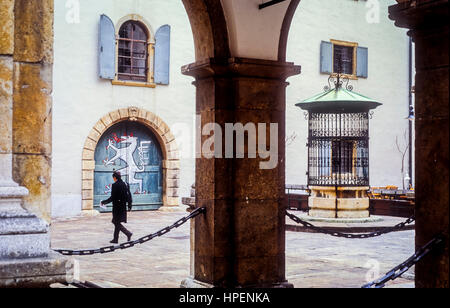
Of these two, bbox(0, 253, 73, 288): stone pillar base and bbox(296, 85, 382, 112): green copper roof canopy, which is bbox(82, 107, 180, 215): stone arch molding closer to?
bbox(296, 85, 382, 112): green copper roof canopy

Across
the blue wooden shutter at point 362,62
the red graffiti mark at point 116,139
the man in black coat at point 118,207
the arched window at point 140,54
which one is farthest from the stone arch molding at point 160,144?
the blue wooden shutter at point 362,62

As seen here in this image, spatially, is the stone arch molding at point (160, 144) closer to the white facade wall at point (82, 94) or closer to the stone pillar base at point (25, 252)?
the white facade wall at point (82, 94)

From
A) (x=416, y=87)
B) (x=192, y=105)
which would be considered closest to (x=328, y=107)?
(x=192, y=105)

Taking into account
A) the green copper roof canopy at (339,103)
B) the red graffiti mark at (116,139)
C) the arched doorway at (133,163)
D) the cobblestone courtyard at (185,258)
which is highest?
the green copper roof canopy at (339,103)

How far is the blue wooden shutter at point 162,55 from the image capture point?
16.8 m

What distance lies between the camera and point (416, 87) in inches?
156

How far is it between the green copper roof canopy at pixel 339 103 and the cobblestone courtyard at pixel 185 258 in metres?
2.41

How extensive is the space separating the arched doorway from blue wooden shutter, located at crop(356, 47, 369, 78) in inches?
273

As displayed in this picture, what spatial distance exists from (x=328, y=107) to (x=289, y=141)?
19.6ft

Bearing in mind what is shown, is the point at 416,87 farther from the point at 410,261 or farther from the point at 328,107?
the point at 328,107

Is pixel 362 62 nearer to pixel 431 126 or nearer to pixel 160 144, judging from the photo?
pixel 160 144

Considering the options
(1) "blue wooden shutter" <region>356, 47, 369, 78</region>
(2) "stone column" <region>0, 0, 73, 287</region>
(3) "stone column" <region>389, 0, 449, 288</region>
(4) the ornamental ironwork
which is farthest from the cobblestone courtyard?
(1) "blue wooden shutter" <region>356, 47, 369, 78</region>

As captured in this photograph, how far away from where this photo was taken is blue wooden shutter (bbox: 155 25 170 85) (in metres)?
16.8
